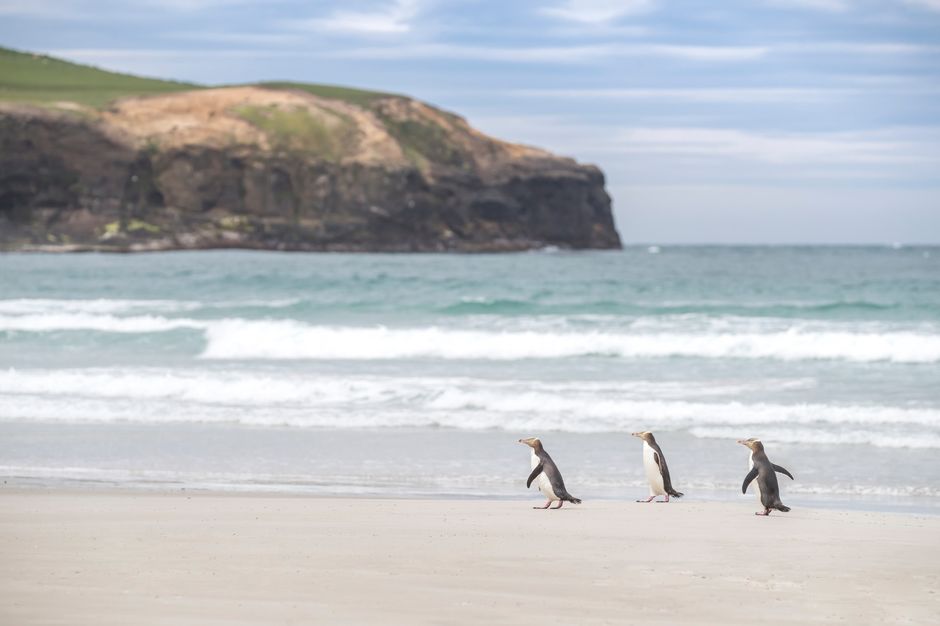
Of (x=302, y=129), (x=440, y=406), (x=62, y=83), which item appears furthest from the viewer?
(x=62, y=83)

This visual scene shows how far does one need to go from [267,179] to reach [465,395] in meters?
86.8

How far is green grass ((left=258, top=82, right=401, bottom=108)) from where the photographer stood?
379 feet

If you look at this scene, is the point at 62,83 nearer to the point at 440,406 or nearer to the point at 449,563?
the point at 440,406

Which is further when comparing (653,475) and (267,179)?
(267,179)

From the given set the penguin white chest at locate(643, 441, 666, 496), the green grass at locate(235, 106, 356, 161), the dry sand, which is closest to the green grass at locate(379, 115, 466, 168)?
the green grass at locate(235, 106, 356, 161)

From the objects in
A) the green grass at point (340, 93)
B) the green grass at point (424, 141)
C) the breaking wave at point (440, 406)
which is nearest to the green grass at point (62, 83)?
the green grass at point (340, 93)

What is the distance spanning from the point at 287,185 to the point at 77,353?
80.7 m

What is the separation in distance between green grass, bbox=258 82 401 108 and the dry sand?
10728 centimetres

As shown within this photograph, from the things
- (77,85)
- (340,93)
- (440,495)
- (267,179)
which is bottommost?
(440,495)

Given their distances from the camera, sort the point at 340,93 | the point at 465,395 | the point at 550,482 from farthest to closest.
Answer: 1. the point at 340,93
2. the point at 465,395
3. the point at 550,482

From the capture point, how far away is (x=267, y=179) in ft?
329

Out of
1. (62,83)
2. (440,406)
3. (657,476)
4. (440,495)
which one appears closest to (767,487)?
(657,476)

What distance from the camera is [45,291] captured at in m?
38.1

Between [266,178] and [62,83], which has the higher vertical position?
[62,83]
